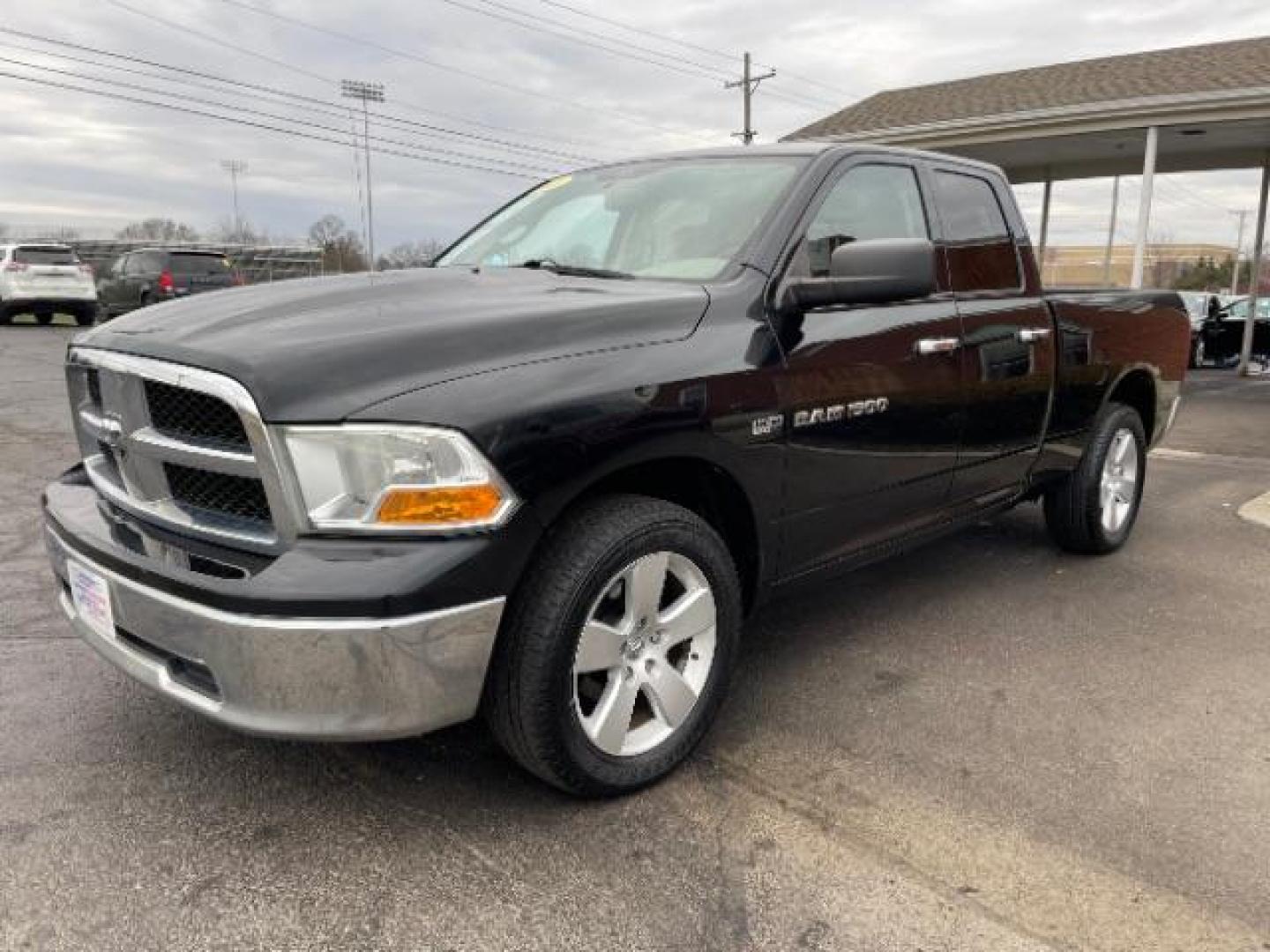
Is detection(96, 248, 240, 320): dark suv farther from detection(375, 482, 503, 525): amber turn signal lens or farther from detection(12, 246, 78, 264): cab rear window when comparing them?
detection(375, 482, 503, 525): amber turn signal lens

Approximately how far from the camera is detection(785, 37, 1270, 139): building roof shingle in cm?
1324

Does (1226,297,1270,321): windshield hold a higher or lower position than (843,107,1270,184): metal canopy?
lower

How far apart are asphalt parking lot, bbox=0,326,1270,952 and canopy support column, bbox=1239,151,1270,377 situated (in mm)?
15019

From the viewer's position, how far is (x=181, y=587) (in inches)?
86.1

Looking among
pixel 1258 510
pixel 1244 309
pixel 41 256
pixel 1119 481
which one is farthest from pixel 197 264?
pixel 1244 309

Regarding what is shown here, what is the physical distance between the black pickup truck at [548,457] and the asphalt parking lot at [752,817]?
1.04ft

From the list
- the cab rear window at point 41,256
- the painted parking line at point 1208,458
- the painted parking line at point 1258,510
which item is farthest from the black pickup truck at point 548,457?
the cab rear window at point 41,256

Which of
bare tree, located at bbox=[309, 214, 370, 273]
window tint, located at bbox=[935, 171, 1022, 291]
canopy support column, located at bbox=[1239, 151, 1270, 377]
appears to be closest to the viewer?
window tint, located at bbox=[935, 171, 1022, 291]

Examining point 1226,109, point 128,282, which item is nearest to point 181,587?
point 1226,109

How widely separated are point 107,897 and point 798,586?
6.71 feet

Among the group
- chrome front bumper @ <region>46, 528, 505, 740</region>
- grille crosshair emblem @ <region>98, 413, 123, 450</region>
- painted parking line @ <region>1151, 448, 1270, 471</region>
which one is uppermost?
grille crosshair emblem @ <region>98, 413, 123, 450</region>

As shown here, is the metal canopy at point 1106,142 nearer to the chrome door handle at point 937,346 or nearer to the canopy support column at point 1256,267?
the canopy support column at point 1256,267

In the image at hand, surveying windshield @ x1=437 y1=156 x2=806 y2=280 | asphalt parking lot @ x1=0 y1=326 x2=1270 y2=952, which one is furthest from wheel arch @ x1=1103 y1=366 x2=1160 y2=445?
windshield @ x1=437 y1=156 x2=806 y2=280

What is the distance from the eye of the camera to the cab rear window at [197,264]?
19.3 metres
